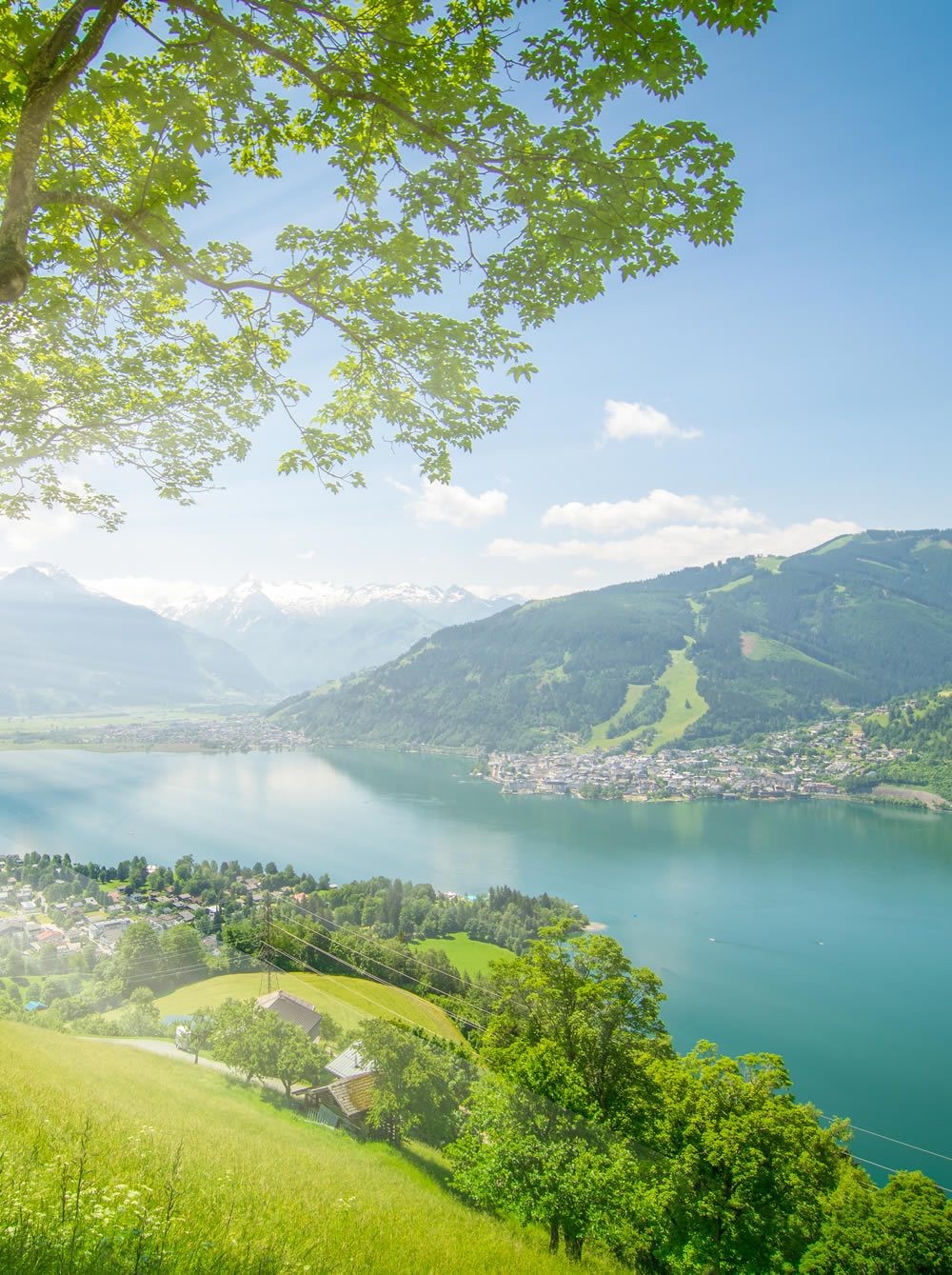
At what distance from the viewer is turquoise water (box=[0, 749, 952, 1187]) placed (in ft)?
88.5

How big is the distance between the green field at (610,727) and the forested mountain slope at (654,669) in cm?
44

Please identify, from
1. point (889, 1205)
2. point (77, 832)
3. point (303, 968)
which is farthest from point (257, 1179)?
point (77, 832)

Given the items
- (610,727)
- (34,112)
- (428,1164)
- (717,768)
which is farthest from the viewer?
(610,727)

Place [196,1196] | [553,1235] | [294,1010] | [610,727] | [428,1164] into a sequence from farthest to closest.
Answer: [610,727] → [294,1010] → [428,1164] → [553,1235] → [196,1196]

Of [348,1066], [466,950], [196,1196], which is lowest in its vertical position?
[466,950]

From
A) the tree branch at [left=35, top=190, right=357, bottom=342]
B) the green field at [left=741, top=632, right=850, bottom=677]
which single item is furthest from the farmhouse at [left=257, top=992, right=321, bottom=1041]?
the green field at [left=741, top=632, right=850, bottom=677]

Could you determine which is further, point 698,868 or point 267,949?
point 698,868

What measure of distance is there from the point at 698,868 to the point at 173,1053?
50026 millimetres

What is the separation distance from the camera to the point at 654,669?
153m

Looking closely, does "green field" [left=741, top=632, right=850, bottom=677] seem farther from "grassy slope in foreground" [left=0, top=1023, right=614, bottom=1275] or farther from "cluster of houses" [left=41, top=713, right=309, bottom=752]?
"grassy slope in foreground" [left=0, top=1023, right=614, bottom=1275]

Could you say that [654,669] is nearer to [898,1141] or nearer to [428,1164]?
[898,1141]

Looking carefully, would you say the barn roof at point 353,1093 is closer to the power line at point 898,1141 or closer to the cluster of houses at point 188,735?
the power line at point 898,1141

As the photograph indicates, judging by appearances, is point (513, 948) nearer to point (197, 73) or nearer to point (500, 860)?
point (500, 860)

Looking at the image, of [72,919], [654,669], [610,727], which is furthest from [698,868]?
[654,669]
